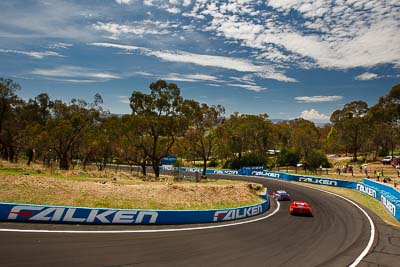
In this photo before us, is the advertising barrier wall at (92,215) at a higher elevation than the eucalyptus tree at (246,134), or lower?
lower

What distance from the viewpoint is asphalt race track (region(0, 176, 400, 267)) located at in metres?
12.8

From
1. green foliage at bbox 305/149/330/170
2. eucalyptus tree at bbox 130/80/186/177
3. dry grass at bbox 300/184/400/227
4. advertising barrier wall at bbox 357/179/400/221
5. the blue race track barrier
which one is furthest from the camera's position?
green foliage at bbox 305/149/330/170

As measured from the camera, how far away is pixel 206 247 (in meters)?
15.8

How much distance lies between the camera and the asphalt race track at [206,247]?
12812mm

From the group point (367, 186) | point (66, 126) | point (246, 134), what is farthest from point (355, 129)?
point (66, 126)

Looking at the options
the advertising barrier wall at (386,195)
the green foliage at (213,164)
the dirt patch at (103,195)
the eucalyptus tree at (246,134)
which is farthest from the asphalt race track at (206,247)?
the green foliage at (213,164)

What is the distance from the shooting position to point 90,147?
67.2 metres

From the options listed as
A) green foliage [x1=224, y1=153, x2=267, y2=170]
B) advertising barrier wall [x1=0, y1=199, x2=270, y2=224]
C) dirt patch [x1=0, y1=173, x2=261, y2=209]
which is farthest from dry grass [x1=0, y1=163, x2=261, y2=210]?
green foliage [x1=224, y1=153, x2=267, y2=170]

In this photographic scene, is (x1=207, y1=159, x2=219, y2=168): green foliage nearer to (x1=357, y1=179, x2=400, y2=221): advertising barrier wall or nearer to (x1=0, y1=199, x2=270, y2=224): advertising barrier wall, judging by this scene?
(x1=357, y1=179, x2=400, y2=221): advertising barrier wall

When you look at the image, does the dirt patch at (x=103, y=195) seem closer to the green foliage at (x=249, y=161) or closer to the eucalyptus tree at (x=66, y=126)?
the eucalyptus tree at (x=66, y=126)

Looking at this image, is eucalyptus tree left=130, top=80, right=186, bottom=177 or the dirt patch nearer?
the dirt patch

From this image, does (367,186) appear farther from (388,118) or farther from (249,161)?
(388,118)

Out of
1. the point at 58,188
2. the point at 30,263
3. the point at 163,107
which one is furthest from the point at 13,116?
the point at 30,263

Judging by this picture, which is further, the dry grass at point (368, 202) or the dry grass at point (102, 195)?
the dry grass at point (368, 202)
